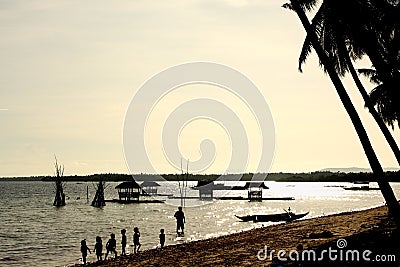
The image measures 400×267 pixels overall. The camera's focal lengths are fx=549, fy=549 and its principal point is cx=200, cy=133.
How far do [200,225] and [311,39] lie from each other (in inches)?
1581

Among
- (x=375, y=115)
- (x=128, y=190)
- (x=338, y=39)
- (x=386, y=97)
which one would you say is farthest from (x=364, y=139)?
(x=128, y=190)

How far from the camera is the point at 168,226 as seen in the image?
53562mm

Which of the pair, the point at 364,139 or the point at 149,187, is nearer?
the point at 364,139

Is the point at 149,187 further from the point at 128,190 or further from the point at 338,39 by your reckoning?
the point at 338,39

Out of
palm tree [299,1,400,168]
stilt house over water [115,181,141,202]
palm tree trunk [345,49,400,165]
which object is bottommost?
stilt house over water [115,181,141,202]

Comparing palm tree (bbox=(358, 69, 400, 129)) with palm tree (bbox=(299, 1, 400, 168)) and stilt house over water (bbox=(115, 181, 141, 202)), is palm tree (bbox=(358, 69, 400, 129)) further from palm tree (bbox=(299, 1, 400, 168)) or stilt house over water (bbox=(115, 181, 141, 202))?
stilt house over water (bbox=(115, 181, 141, 202))

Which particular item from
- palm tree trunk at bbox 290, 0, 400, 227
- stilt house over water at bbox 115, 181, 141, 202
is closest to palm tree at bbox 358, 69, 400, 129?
palm tree trunk at bbox 290, 0, 400, 227

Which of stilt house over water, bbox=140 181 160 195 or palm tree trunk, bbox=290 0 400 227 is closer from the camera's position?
palm tree trunk, bbox=290 0 400 227

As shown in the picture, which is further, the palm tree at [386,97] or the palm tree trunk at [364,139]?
the palm tree at [386,97]

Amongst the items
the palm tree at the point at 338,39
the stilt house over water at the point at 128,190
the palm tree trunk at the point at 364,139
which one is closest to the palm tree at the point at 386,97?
the palm tree at the point at 338,39

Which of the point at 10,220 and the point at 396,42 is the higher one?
the point at 396,42

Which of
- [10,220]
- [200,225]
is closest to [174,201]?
[10,220]

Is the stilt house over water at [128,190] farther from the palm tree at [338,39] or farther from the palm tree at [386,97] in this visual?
the palm tree at [338,39]

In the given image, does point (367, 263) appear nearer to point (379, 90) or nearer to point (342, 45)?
point (342, 45)
